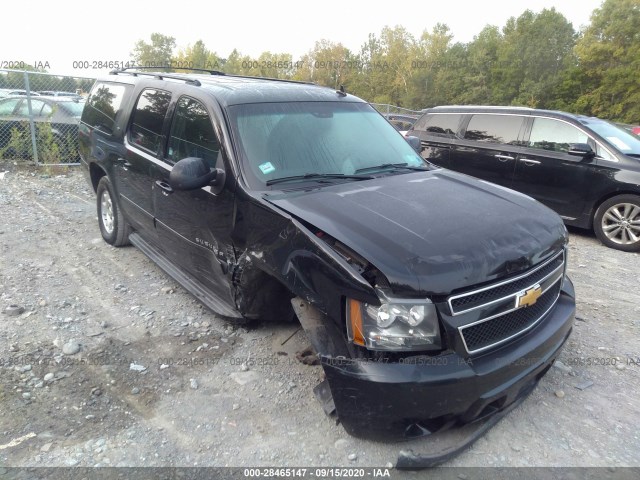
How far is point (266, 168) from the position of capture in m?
3.22

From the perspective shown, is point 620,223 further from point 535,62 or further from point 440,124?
point 535,62

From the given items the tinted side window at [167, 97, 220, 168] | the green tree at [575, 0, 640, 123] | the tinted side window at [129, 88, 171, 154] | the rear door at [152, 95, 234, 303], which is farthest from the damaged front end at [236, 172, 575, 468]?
the green tree at [575, 0, 640, 123]

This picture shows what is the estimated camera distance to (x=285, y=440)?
106 inches

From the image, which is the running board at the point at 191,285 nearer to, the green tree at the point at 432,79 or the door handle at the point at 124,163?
the door handle at the point at 124,163

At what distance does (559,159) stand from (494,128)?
1.23 m

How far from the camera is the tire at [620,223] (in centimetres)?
627

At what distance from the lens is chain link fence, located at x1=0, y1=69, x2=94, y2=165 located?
9758 mm

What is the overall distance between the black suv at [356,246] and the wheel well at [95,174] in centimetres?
134

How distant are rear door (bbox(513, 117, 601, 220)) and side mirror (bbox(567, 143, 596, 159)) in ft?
0.22

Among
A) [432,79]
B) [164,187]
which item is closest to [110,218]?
[164,187]

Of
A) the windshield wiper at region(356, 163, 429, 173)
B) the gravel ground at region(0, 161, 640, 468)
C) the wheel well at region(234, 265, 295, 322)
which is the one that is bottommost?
the gravel ground at region(0, 161, 640, 468)

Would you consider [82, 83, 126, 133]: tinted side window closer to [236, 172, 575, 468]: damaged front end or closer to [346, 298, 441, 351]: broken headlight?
[236, 172, 575, 468]: damaged front end

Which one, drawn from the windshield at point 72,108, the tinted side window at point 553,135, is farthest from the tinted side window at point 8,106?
the tinted side window at point 553,135

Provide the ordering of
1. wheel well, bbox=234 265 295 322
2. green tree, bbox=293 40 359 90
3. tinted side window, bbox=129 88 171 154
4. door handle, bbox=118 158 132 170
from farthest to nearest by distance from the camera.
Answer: green tree, bbox=293 40 359 90 → door handle, bbox=118 158 132 170 → tinted side window, bbox=129 88 171 154 → wheel well, bbox=234 265 295 322
